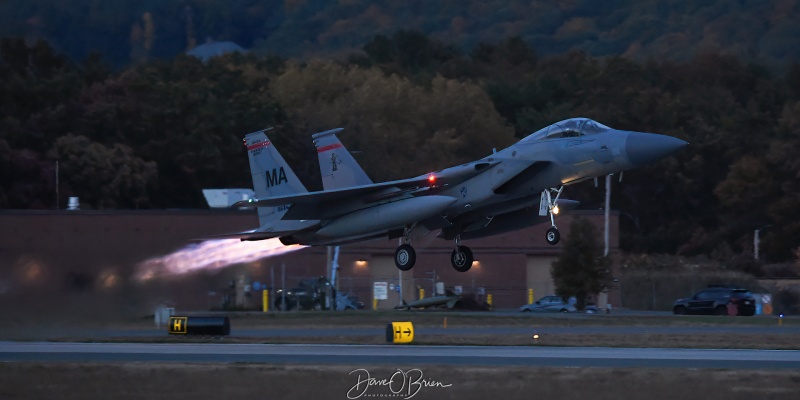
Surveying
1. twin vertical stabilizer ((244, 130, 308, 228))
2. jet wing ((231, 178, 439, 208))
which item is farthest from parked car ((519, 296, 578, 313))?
jet wing ((231, 178, 439, 208))

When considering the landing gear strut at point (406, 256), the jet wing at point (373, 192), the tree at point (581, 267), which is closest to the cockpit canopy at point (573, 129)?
the jet wing at point (373, 192)

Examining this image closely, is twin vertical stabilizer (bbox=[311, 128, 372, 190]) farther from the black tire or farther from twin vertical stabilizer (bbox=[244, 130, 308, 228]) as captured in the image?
the black tire

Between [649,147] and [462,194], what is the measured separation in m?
4.39

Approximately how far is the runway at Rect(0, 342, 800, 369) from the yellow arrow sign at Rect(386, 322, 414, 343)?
634 millimetres

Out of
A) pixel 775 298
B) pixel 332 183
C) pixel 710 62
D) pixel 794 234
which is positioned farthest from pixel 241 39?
pixel 332 183

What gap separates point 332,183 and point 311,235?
1.87 m

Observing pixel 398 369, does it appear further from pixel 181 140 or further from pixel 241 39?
pixel 241 39

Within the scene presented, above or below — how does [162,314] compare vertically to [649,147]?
below

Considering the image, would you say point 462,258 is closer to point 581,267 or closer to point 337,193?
point 337,193

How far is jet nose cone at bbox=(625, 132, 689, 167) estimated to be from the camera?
2608 centimetres

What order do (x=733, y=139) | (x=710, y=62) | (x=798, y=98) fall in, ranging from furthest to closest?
1. (x=710, y=62)
2. (x=798, y=98)
3. (x=733, y=139)

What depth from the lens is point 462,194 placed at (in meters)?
28.0

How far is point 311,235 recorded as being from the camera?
2969cm

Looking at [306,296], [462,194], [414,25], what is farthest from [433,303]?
[414,25]
